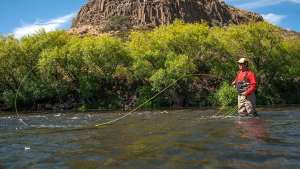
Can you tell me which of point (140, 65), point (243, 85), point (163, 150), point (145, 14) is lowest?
point (163, 150)

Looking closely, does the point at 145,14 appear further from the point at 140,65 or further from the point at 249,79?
the point at 249,79

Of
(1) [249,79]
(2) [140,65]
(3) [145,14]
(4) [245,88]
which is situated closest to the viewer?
(1) [249,79]

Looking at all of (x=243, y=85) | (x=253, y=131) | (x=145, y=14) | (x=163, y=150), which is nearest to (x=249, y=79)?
(x=243, y=85)

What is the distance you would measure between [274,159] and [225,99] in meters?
33.4

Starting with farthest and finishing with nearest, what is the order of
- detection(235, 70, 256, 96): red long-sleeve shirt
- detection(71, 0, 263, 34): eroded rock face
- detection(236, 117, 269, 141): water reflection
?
1. detection(71, 0, 263, 34): eroded rock face
2. detection(235, 70, 256, 96): red long-sleeve shirt
3. detection(236, 117, 269, 141): water reflection

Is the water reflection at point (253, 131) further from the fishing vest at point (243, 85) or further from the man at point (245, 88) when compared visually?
the fishing vest at point (243, 85)

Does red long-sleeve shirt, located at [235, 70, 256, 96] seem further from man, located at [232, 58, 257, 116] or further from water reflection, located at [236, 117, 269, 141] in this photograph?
water reflection, located at [236, 117, 269, 141]

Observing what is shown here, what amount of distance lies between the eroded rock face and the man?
5029 inches

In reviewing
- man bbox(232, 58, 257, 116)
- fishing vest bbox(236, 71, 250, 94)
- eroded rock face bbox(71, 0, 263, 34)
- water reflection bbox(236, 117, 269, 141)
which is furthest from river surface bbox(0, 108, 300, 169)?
eroded rock face bbox(71, 0, 263, 34)

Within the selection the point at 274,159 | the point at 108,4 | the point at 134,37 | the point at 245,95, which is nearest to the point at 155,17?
the point at 108,4

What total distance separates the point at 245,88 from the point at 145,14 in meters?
142

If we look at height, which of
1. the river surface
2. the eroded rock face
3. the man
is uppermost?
the eroded rock face

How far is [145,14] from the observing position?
16050 centimetres

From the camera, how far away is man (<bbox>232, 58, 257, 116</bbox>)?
20531 millimetres
